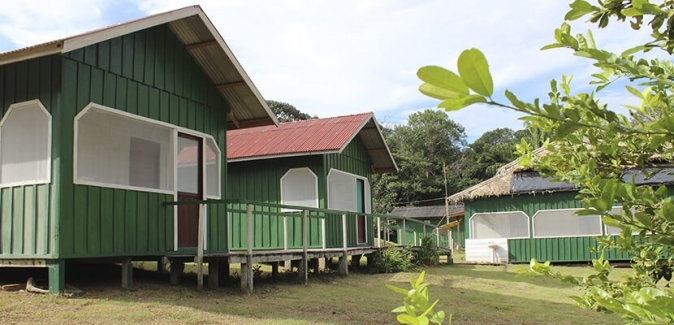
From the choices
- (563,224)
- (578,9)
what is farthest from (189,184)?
(563,224)

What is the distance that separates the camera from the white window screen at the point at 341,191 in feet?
50.2

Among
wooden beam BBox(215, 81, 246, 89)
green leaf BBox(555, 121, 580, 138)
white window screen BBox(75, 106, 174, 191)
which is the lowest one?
green leaf BBox(555, 121, 580, 138)

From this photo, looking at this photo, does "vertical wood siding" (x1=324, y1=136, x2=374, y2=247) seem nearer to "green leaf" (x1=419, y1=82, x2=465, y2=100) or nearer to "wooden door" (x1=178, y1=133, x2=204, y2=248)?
"wooden door" (x1=178, y1=133, x2=204, y2=248)

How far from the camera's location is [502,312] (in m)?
8.91

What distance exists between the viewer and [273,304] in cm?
843

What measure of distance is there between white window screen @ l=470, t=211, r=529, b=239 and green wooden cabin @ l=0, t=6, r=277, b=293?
12.4 m

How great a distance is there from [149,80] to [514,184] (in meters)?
Answer: 14.2

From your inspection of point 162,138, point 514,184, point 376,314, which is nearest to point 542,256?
point 514,184

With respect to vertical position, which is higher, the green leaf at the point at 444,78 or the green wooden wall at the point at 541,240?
the green leaf at the point at 444,78

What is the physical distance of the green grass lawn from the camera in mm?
6859

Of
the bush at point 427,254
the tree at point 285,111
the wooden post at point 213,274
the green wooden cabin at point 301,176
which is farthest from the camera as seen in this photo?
the tree at point 285,111

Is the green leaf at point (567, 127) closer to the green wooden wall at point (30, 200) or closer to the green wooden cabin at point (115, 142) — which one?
the green wooden cabin at point (115, 142)

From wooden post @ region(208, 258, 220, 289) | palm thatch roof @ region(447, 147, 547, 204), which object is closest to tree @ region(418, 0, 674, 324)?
wooden post @ region(208, 258, 220, 289)

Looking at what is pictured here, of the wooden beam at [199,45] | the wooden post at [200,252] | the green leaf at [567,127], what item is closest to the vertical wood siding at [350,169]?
the wooden beam at [199,45]
